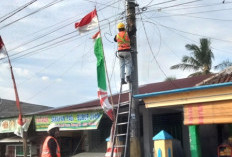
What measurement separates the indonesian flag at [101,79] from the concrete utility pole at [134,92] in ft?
2.39

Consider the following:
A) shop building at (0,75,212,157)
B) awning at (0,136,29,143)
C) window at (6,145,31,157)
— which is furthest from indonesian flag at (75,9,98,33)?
window at (6,145,31,157)

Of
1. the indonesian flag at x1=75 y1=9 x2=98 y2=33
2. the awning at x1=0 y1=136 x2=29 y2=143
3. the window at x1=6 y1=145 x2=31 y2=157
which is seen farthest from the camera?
the window at x1=6 y1=145 x2=31 y2=157

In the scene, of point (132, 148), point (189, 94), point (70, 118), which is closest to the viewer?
point (189, 94)

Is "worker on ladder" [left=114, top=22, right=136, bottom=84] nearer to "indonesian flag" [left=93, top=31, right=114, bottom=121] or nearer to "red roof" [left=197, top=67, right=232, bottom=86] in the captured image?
"indonesian flag" [left=93, top=31, right=114, bottom=121]

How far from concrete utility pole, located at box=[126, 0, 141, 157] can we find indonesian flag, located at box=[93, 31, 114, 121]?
28.7 inches

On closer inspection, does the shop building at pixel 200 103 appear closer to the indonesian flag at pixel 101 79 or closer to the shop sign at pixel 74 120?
the indonesian flag at pixel 101 79

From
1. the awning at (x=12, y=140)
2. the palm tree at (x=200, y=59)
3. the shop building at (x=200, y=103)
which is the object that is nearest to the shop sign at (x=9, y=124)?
the awning at (x=12, y=140)

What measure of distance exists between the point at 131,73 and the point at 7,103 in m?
16.5

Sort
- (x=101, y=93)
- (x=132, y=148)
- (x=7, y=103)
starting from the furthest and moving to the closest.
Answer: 1. (x=7, y=103)
2. (x=101, y=93)
3. (x=132, y=148)

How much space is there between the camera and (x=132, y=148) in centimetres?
890

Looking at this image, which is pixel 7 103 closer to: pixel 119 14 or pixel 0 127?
pixel 0 127

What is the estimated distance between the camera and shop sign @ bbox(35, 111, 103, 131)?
1070 centimetres

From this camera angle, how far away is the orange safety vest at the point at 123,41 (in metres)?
9.45

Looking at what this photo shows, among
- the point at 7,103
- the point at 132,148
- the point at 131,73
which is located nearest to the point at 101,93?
the point at 131,73
